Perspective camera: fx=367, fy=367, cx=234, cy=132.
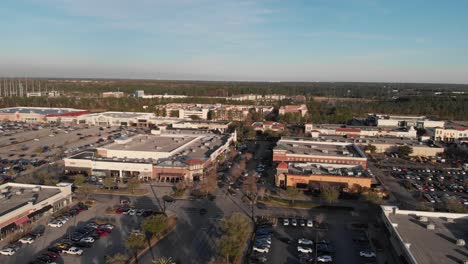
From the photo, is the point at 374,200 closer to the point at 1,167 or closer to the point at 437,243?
the point at 437,243

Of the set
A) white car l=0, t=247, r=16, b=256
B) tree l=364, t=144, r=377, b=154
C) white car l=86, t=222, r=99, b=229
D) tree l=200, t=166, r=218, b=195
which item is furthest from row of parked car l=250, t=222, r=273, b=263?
tree l=364, t=144, r=377, b=154

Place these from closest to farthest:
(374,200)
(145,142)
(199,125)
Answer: (374,200) < (145,142) < (199,125)

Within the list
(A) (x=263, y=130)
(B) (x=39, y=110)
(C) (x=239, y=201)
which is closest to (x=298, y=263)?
(C) (x=239, y=201)

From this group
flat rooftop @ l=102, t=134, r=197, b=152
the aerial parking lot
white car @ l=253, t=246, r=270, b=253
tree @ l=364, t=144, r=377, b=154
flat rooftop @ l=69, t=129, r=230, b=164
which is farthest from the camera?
tree @ l=364, t=144, r=377, b=154

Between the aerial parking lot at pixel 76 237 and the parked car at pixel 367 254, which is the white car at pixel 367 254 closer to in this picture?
the parked car at pixel 367 254

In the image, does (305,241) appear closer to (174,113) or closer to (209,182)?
(209,182)

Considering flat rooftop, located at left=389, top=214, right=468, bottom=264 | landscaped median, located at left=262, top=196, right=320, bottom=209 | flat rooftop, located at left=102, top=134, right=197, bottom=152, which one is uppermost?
flat rooftop, located at left=102, top=134, right=197, bottom=152

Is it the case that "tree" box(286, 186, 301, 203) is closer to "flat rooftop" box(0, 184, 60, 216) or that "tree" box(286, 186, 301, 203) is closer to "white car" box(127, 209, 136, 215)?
"white car" box(127, 209, 136, 215)
